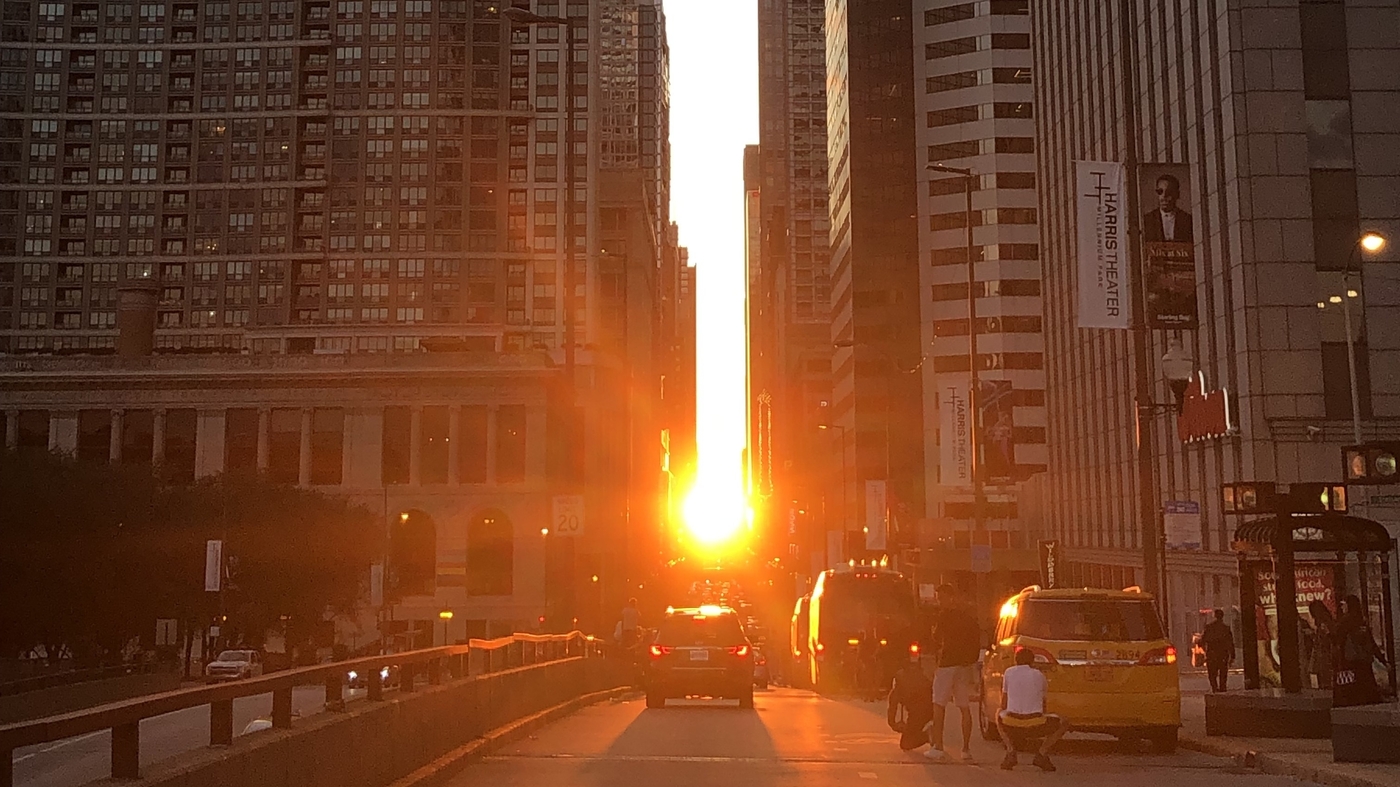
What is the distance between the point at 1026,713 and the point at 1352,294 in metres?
32.7

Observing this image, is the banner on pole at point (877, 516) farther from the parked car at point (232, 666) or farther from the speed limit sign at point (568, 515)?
the speed limit sign at point (568, 515)

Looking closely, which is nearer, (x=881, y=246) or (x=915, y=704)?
(x=915, y=704)

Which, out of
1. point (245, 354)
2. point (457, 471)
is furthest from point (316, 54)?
point (457, 471)

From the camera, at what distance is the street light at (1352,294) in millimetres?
41062

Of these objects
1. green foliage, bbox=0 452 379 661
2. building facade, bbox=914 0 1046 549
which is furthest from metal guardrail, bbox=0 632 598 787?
building facade, bbox=914 0 1046 549

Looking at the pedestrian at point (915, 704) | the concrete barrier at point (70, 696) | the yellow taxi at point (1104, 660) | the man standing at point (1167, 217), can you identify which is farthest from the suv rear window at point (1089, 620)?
the concrete barrier at point (70, 696)

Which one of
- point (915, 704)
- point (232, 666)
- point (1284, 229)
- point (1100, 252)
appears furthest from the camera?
point (232, 666)

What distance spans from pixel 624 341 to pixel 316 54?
4236cm

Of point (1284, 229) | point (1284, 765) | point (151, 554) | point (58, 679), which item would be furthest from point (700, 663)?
point (151, 554)

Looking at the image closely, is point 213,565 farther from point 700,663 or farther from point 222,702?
point 222,702

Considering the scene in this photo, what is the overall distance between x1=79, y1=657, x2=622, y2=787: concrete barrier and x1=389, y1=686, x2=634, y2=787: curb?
13 cm

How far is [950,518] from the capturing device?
4163 inches

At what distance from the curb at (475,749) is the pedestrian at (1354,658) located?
10030mm

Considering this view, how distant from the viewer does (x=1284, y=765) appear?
1501 centimetres
